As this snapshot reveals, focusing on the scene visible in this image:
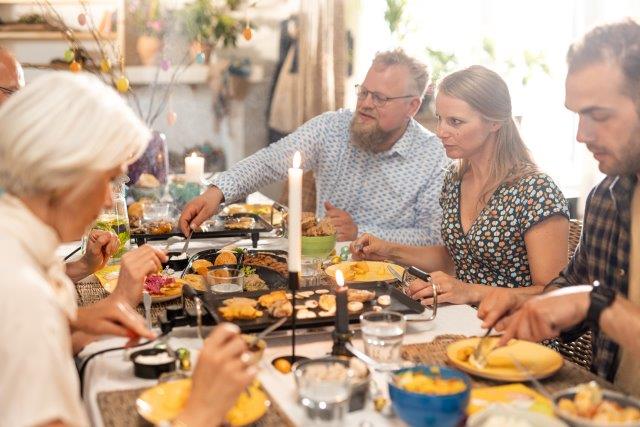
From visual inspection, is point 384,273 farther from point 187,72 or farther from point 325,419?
point 187,72

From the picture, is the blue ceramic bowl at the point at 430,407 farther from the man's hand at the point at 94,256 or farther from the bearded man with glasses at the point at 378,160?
the bearded man with glasses at the point at 378,160

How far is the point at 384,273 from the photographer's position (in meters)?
2.27

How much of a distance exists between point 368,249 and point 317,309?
0.74 m

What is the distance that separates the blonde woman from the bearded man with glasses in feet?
1.31

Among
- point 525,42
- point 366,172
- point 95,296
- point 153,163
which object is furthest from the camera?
point 525,42

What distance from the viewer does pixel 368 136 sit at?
3188 millimetres

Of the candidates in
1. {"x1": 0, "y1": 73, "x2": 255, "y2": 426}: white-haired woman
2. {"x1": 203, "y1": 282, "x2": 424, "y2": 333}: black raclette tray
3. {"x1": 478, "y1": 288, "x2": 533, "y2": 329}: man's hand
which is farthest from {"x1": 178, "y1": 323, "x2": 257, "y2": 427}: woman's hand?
{"x1": 478, "y1": 288, "x2": 533, "y2": 329}: man's hand

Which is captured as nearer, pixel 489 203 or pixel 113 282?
pixel 113 282

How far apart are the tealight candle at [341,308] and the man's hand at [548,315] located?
0.31 meters

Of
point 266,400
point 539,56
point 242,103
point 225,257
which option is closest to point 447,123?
point 225,257

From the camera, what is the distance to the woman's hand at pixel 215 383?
4.12 feet

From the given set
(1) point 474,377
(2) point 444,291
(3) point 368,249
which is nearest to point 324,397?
(1) point 474,377

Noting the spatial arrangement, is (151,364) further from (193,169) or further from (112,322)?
(193,169)

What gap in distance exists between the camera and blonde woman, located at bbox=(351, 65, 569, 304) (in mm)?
2354
